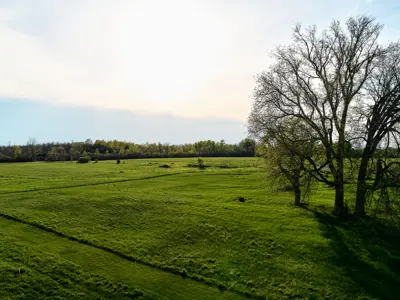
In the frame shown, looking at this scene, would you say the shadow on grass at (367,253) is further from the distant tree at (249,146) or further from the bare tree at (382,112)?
the distant tree at (249,146)

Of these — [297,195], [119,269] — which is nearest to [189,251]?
[119,269]

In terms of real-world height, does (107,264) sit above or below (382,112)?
below

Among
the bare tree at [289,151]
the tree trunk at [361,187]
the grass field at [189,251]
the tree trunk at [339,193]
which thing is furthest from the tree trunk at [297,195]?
the tree trunk at [361,187]

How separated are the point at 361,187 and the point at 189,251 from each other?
17.3 metres

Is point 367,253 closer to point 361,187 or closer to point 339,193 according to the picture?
point 361,187

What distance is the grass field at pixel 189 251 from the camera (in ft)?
61.0

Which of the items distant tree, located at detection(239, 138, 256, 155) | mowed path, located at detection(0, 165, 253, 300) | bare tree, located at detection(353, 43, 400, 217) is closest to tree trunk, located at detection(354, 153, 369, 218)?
bare tree, located at detection(353, 43, 400, 217)

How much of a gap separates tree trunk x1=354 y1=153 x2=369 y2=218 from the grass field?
80.2 inches

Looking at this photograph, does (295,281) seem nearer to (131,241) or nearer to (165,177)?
(131,241)

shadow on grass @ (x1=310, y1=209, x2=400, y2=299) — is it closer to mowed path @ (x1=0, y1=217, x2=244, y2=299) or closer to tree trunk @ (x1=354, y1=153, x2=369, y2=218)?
tree trunk @ (x1=354, y1=153, x2=369, y2=218)

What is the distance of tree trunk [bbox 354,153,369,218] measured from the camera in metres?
29.1

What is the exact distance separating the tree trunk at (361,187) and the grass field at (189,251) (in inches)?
80.2

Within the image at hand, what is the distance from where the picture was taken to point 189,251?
24094 millimetres

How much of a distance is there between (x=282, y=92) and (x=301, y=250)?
54.4 ft
